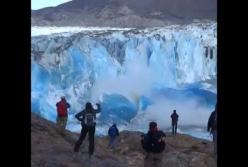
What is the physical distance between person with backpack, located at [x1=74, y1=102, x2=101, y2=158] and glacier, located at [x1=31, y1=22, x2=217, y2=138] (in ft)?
0.74

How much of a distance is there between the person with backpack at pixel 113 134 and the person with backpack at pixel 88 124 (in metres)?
0.49

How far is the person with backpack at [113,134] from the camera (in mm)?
8750

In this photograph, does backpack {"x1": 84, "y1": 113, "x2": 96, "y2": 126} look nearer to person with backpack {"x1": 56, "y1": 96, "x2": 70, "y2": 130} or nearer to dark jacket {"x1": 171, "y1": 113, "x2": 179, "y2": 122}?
person with backpack {"x1": 56, "y1": 96, "x2": 70, "y2": 130}

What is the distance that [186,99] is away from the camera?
9258 mm

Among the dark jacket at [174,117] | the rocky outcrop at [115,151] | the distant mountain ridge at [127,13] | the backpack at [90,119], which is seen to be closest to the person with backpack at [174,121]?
the dark jacket at [174,117]

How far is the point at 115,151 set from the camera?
8938 millimetres

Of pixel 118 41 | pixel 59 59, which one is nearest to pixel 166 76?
pixel 118 41

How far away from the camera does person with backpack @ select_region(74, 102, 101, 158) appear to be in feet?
26.1

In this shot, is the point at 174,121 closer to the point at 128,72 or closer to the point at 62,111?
the point at 128,72

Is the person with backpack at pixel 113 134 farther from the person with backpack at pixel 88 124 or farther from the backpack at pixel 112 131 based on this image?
the person with backpack at pixel 88 124

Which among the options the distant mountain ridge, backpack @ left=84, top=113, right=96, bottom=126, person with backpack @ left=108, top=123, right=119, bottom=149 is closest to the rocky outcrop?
person with backpack @ left=108, top=123, right=119, bottom=149

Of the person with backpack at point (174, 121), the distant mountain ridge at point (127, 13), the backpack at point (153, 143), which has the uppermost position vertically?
the distant mountain ridge at point (127, 13)
